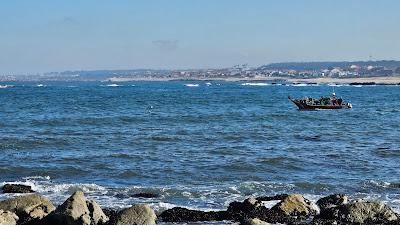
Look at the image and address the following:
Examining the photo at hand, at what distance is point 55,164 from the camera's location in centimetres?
2672

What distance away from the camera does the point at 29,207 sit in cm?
1559

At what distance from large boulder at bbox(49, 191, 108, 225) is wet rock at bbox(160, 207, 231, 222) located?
1834mm

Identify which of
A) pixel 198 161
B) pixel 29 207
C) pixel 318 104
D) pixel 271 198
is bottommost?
pixel 318 104

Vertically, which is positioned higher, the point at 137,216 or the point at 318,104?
the point at 137,216

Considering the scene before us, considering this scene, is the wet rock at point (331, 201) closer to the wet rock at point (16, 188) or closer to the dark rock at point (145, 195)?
the dark rock at point (145, 195)

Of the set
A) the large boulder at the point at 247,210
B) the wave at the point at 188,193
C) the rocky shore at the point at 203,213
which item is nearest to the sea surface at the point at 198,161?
the wave at the point at 188,193

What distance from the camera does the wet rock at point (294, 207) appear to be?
16.8m

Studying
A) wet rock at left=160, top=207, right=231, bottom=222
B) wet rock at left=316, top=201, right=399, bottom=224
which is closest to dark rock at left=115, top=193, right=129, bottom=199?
wet rock at left=160, top=207, right=231, bottom=222

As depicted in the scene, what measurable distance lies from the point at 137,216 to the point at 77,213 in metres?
1.47

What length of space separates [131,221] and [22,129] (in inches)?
1217

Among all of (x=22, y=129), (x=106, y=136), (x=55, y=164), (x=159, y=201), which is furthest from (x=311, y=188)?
(x=22, y=129)

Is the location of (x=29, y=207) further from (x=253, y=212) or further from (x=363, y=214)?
(x=363, y=214)

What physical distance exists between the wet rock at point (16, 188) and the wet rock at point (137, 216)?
700 centimetres

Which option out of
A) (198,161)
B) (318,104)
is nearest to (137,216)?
(198,161)
